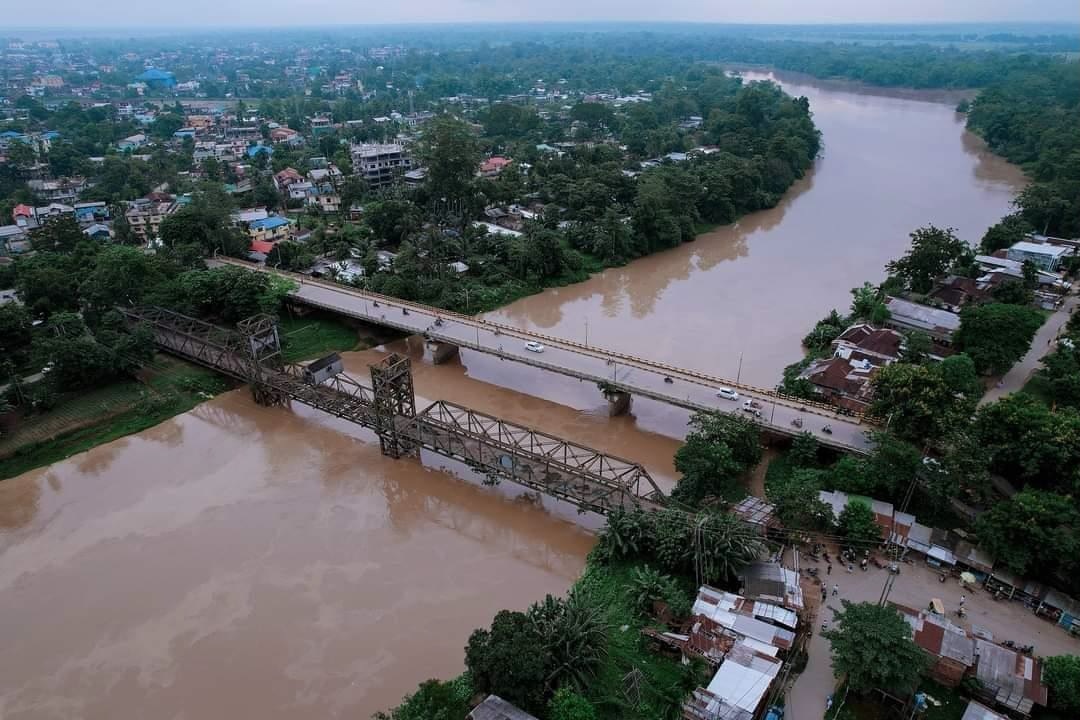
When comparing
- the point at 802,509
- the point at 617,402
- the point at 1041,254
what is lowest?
the point at 617,402

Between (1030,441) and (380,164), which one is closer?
(1030,441)

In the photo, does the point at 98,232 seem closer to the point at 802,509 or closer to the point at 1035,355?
the point at 802,509

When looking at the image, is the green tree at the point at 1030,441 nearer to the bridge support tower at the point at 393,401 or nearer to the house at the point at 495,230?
the bridge support tower at the point at 393,401

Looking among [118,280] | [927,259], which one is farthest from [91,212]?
[927,259]

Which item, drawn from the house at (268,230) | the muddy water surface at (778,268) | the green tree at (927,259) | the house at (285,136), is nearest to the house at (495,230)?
the muddy water surface at (778,268)

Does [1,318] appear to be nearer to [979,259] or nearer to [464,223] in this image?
[464,223]

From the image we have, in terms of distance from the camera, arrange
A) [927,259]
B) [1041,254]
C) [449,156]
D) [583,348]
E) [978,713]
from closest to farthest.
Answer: [978,713], [583,348], [927,259], [1041,254], [449,156]

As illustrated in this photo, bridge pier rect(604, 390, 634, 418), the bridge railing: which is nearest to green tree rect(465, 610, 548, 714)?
bridge pier rect(604, 390, 634, 418)
